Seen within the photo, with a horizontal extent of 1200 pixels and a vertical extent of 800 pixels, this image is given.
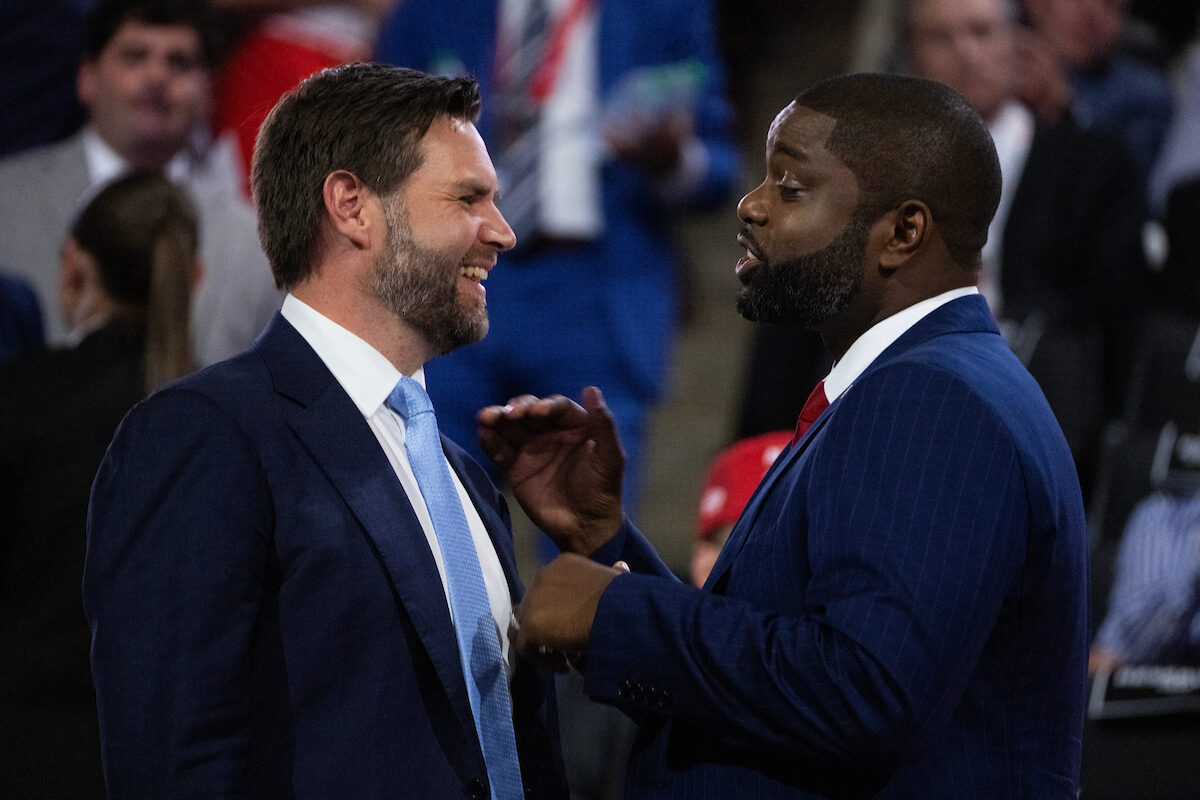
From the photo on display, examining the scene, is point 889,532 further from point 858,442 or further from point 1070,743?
point 1070,743

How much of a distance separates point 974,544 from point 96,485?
0.93m

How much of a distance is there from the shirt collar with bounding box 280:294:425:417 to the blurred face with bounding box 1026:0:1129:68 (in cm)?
339

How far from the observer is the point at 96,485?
5.25ft

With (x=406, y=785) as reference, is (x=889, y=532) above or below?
above

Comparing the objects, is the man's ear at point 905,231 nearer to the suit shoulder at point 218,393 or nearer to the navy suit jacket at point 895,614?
the navy suit jacket at point 895,614

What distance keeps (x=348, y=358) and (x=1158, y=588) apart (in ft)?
8.06

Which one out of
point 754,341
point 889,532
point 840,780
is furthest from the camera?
point 754,341

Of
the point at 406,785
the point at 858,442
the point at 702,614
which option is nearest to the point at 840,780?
the point at 702,614

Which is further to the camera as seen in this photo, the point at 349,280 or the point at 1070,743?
the point at 349,280

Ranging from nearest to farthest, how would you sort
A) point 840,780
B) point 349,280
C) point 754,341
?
point 840,780 < point 349,280 < point 754,341

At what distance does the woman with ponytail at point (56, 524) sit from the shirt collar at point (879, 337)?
1418mm

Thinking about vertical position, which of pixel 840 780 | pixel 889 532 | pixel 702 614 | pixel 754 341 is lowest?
pixel 754 341

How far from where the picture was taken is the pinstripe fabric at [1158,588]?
3486 mm

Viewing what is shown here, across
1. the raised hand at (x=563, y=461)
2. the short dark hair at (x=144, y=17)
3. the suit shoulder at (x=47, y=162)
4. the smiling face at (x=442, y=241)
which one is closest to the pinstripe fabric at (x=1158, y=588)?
the raised hand at (x=563, y=461)
